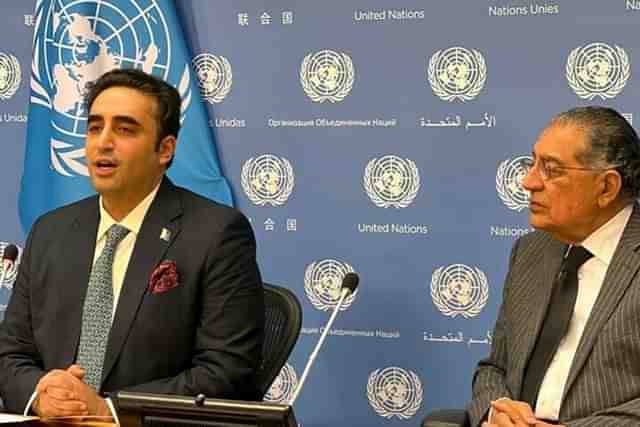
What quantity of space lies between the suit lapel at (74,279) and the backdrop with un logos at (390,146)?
0.87 meters

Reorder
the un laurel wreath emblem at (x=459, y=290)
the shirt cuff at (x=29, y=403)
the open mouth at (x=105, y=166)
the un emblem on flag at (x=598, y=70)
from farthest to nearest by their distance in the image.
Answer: the un laurel wreath emblem at (x=459, y=290) → the un emblem on flag at (x=598, y=70) → the open mouth at (x=105, y=166) → the shirt cuff at (x=29, y=403)

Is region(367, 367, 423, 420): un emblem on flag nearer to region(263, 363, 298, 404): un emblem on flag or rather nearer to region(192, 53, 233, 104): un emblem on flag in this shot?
region(263, 363, 298, 404): un emblem on flag

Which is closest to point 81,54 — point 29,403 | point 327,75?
point 327,75

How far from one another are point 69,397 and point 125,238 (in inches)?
24.9

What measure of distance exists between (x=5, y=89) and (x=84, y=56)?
0.48 meters

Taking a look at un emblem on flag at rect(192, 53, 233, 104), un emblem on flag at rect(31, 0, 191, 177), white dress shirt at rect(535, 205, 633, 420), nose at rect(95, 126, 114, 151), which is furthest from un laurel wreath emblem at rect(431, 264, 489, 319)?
nose at rect(95, 126, 114, 151)

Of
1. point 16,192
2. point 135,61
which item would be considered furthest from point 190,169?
point 16,192

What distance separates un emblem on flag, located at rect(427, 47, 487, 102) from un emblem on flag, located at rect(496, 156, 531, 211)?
0.29m

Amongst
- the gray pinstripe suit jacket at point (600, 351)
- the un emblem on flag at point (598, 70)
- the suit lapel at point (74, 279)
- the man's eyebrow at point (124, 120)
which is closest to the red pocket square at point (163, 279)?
the suit lapel at point (74, 279)

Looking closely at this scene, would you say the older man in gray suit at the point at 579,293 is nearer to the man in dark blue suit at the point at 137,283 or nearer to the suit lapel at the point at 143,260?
the man in dark blue suit at the point at 137,283

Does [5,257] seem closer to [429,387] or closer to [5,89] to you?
[5,89]

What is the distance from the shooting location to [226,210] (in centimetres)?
326

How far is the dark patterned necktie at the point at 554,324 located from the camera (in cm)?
296

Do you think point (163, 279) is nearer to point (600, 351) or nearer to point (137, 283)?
point (137, 283)
